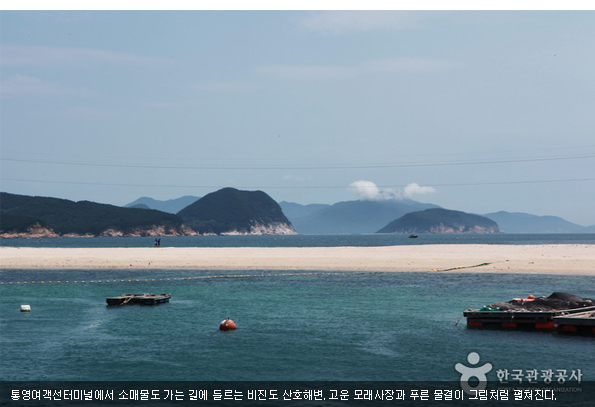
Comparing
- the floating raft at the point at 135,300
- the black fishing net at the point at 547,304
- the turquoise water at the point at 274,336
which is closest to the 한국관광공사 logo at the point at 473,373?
the turquoise water at the point at 274,336

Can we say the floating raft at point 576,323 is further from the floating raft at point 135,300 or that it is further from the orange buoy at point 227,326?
the floating raft at point 135,300

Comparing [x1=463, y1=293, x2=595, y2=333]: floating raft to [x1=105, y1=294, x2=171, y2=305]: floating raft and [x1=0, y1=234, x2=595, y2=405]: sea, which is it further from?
[x1=105, y1=294, x2=171, y2=305]: floating raft

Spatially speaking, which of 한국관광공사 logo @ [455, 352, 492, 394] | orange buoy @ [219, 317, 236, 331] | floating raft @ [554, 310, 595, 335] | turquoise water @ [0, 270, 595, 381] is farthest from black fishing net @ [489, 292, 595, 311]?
orange buoy @ [219, 317, 236, 331]

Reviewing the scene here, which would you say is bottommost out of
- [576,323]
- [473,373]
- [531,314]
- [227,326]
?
[473,373]

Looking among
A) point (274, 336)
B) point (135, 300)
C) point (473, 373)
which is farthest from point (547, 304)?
point (135, 300)

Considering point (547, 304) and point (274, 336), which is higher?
point (547, 304)

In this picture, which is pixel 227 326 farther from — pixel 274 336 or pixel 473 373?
pixel 473 373
